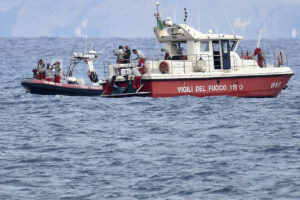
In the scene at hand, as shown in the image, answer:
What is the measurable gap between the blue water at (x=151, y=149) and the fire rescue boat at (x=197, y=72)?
0.51 m

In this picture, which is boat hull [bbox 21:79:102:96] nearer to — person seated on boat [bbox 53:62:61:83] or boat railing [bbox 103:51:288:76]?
person seated on boat [bbox 53:62:61:83]

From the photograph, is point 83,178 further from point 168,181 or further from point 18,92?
point 18,92

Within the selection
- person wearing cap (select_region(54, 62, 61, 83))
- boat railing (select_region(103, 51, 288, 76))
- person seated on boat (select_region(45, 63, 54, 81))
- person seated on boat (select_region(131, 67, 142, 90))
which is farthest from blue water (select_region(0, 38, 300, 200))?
person seated on boat (select_region(45, 63, 54, 81))

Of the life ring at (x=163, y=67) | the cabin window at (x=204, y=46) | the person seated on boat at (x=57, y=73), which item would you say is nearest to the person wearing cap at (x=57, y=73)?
the person seated on boat at (x=57, y=73)

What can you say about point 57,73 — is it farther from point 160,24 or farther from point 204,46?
point 204,46

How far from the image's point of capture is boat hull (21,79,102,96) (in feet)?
101

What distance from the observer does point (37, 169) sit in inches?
656

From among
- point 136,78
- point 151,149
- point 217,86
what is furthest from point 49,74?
point 151,149

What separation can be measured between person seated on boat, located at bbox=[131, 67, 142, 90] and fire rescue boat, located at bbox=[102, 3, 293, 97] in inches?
6.2

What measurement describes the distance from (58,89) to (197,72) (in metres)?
6.37

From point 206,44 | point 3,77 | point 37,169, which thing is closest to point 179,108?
point 206,44

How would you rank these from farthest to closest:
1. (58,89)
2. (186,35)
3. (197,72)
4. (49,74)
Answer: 1. (49,74)
2. (58,89)
3. (186,35)
4. (197,72)

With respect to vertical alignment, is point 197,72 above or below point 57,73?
below

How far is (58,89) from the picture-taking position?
30859mm
